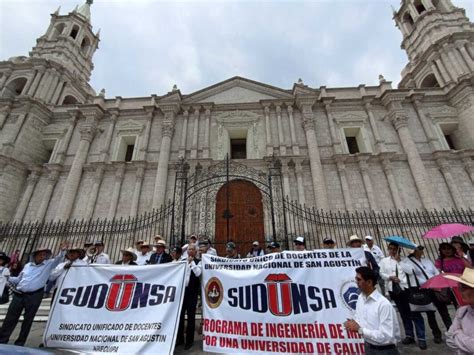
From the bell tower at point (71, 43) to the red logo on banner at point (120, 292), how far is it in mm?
22725

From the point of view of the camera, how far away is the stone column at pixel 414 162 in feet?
41.9

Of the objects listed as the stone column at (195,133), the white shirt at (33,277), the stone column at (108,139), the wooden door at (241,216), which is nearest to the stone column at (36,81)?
the stone column at (108,139)

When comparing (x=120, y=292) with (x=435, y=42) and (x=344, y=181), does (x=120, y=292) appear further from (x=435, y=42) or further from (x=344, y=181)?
(x=435, y=42)

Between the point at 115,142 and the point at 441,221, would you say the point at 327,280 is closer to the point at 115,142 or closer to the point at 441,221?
the point at 441,221

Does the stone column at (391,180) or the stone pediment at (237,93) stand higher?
the stone pediment at (237,93)

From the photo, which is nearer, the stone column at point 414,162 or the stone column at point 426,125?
the stone column at point 414,162

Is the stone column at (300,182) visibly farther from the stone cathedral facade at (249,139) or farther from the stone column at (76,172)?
the stone column at (76,172)

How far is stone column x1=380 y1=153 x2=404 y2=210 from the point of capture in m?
12.9

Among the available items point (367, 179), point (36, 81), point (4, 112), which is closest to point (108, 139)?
point (4, 112)

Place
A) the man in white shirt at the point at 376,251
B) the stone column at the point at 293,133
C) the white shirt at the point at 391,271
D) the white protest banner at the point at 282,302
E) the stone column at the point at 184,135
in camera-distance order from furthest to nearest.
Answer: the stone column at the point at 184,135, the stone column at the point at 293,133, the man in white shirt at the point at 376,251, the white shirt at the point at 391,271, the white protest banner at the point at 282,302

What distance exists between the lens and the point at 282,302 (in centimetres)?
413

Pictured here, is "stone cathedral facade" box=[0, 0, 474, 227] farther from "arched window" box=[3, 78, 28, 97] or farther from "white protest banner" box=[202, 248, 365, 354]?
"white protest banner" box=[202, 248, 365, 354]

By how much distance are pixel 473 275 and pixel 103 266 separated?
18.9ft

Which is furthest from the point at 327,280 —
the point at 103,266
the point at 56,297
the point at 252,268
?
the point at 56,297
